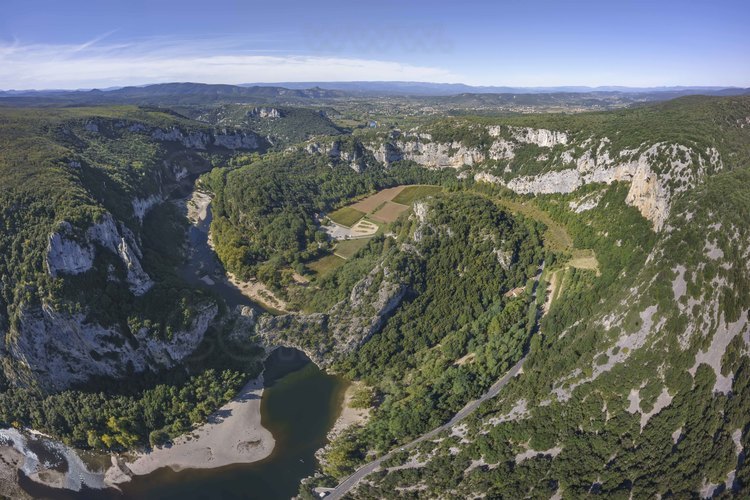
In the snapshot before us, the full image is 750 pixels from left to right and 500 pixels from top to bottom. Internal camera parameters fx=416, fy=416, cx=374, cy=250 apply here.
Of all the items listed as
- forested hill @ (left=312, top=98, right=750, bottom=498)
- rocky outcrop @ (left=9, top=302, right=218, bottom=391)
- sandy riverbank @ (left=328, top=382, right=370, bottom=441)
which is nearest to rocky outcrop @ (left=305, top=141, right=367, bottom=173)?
forested hill @ (left=312, top=98, right=750, bottom=498)

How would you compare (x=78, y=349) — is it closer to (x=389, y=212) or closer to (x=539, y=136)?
(x=389, y=212)

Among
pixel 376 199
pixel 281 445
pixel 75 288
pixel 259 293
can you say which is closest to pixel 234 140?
pixel 376 199

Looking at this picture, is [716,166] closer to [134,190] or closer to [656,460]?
[656,460]

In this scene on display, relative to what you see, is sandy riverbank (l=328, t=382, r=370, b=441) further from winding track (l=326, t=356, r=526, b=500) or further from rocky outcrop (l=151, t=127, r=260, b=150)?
rocky outcrop (l=151, t=127, r=260, b=150)

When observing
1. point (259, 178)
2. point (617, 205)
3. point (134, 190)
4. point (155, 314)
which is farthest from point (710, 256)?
point (134, 190)

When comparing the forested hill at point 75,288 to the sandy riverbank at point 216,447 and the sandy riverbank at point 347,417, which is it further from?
the sandy riverbank at point 347,417

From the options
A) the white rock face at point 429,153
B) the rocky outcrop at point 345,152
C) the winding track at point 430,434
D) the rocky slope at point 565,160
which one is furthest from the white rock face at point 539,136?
the winding track at point 430,434

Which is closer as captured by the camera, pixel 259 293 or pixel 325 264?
pixel 259 293
